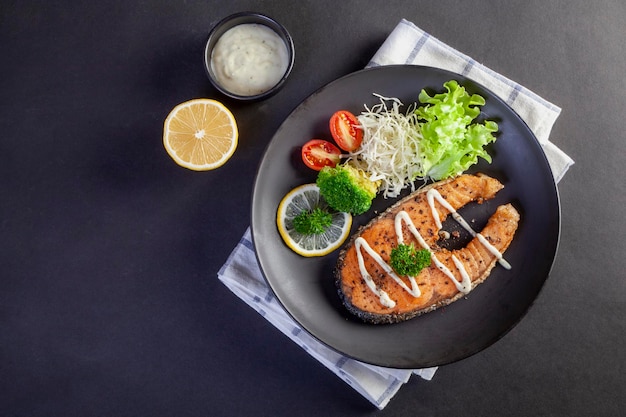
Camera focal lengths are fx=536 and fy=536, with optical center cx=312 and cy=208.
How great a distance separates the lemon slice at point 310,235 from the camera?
11.8 feet

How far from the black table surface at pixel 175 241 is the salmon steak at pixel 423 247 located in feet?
2.08

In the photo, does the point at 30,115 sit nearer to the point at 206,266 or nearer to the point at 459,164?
the point at 206,266

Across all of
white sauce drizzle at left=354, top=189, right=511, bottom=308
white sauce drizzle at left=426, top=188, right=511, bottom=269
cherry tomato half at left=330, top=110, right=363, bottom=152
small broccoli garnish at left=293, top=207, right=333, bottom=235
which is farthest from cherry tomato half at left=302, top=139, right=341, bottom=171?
white sauce drizzle at left=426, top=188, right=511, bottom=269

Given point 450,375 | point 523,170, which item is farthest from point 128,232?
point 523,170

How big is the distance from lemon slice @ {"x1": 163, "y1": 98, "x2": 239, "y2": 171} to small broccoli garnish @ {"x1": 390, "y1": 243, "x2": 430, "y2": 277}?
1.32 meters

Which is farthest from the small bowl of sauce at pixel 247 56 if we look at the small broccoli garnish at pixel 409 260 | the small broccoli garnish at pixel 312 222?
the small broccoli garnish at pixel 409 260

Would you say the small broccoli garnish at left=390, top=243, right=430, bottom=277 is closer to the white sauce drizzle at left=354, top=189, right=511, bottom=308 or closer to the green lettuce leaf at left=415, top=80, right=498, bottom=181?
the white sauce drizzle at left=354, top=189, right=511, bottom=308

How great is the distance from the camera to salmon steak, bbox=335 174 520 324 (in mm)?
3566

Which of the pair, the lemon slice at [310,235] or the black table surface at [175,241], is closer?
the lemon slice at [310,235]

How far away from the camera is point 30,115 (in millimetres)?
3969

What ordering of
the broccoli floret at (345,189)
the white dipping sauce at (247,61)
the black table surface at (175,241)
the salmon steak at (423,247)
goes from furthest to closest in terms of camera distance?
the black table surface at (175,241) < the white dipping sauce at (247,61) < the salmon steak at (423,247) < the broccoli floret at (345,189)

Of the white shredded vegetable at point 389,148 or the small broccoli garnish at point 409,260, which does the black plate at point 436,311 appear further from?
the small broccoli garnish at point 409,260

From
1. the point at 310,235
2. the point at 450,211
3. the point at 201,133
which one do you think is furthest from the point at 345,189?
the point at 201,133

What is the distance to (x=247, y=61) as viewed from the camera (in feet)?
12.0
